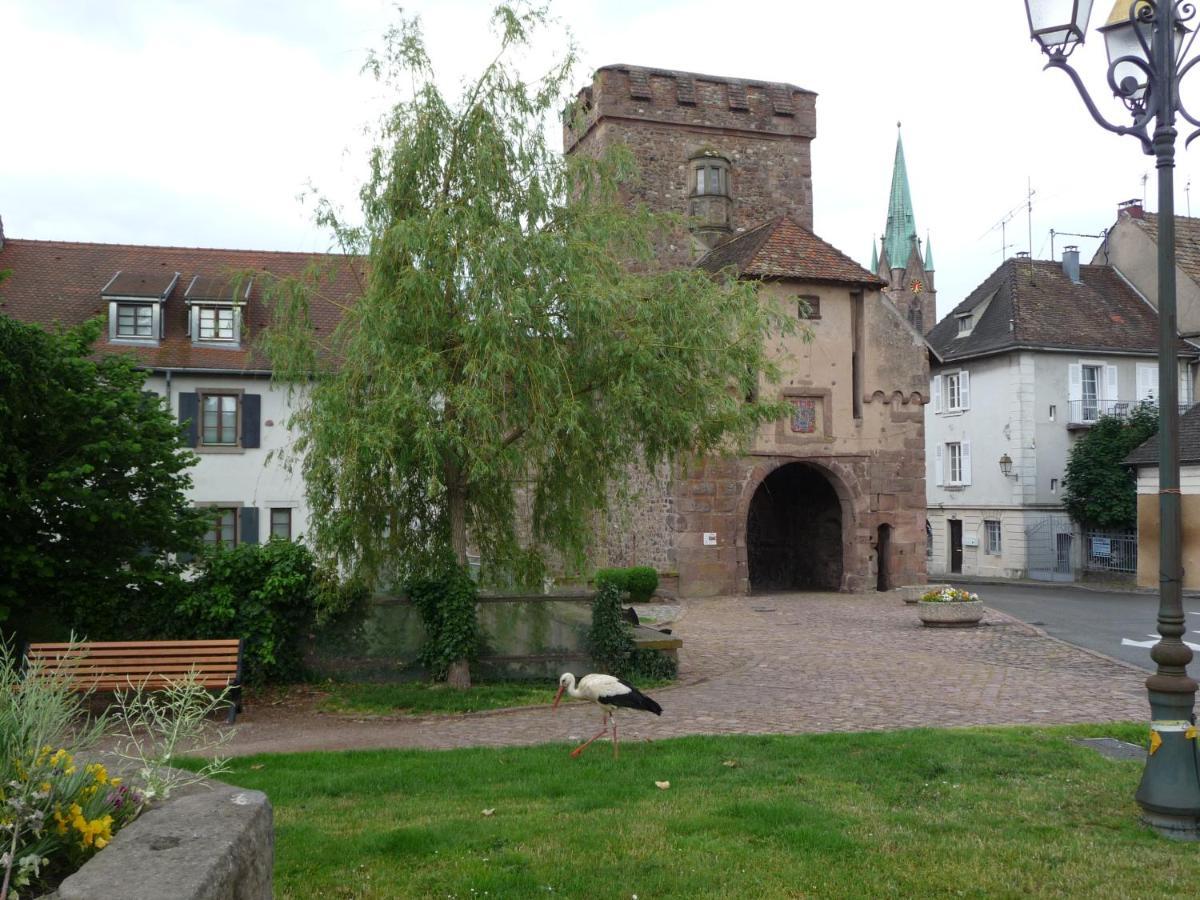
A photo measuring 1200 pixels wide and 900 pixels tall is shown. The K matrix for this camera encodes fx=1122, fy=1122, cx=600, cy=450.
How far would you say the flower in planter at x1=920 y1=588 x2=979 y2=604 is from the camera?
68.2 feet

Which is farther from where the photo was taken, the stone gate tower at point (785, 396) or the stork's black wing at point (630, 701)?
the stone gate tower at point (785, 396)

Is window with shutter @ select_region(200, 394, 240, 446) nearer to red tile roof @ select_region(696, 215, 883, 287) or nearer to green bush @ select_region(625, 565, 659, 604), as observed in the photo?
green bush @ select_region(625, 565, 659, 604)

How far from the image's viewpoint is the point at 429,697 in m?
12.5

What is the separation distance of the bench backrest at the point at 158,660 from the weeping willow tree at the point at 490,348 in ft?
A: 5.77

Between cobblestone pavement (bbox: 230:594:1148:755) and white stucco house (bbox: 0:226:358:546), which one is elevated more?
white stucco house (bbox: 0:226:358:546)

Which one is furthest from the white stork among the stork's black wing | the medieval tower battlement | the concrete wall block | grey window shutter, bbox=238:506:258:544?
the medieval tower battlement

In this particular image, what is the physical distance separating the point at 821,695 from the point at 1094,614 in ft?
45.9

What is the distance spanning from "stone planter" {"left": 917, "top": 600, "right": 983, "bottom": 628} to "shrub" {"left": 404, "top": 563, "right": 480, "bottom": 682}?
34.7 ft

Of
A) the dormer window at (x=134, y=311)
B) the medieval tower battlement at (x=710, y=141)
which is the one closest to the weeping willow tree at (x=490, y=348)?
the dormer window at (x=134, y=311)

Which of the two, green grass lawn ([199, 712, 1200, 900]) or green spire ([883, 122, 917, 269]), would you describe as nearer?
green grass lawn ([199, 712, 1200, 900])

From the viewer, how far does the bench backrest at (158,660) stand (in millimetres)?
11266

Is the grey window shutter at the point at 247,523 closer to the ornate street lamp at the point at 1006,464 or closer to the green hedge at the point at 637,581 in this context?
the green hedge at the point at 637,581

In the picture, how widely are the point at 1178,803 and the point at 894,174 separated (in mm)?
81636

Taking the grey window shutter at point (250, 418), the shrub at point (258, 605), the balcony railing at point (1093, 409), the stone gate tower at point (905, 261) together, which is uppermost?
the stone gate tower at point (905, 261)
